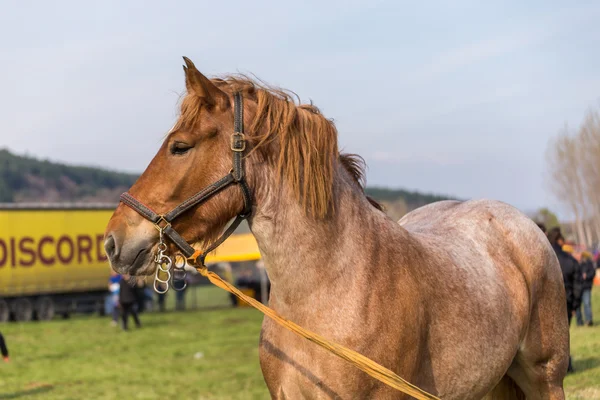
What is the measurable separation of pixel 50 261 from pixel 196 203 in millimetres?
27658

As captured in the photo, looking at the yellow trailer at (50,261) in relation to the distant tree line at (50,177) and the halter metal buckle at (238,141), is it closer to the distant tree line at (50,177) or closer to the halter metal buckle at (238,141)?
the halter metal buckle at (238,141)

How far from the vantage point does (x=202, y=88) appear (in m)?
3.43

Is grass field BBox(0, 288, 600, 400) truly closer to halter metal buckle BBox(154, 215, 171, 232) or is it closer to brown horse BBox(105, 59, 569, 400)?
brown horse BBox(105, 59, 569, 400)

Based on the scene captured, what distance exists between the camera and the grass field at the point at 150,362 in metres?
→ 11.2

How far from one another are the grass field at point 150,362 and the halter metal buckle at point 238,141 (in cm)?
584

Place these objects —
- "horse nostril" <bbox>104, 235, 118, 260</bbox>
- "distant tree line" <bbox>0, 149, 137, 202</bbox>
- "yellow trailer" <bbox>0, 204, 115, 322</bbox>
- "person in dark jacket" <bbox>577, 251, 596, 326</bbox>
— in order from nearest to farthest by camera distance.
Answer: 1. "horse nostril" <bbox>104, 235, 118, 260</bbox>
2. "person in dark jacket" <bbox>577, 251, 596, 326</bbox>
3. "yellow trailer" <bbox>0, 204, 115, 322</bbox>
4. "distant tree line" <bbox>0, 149, 137, 202</bbox>

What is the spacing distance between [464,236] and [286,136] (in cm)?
168

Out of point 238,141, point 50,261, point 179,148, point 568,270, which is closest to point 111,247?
point 179,148

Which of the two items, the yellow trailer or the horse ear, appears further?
the yellow trailer

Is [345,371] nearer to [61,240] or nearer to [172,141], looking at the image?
[172,141]

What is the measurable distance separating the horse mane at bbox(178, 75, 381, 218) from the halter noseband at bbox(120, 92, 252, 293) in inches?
2.6

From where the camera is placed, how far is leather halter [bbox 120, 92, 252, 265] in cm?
337

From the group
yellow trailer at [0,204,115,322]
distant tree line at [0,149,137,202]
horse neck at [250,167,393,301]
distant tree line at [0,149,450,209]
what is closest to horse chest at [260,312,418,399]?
horse neck at [250,167,393,301]

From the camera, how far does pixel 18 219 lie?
28938 millimetres
